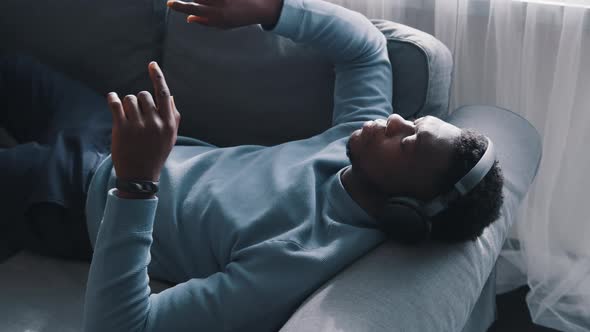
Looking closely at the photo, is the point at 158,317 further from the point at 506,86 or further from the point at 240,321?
the point at 506,86

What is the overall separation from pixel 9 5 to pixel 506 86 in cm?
135

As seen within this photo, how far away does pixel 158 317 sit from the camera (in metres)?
1.09

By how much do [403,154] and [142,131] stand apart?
0.47 m

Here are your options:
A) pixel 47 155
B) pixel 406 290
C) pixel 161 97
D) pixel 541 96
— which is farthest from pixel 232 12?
pixel 541 96

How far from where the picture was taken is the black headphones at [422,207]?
1.13 m

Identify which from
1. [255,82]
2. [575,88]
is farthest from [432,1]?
[255,82]

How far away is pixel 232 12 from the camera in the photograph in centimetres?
140

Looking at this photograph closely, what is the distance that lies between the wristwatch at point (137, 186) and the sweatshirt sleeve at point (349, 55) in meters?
0.57

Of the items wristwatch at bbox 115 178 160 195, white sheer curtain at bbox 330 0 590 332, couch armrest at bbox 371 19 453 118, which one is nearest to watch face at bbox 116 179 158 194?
wristwatch at bbox 115 178 160 195

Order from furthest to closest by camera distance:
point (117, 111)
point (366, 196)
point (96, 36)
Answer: point (96, 36) → point (366, 196) → point (117, 111)

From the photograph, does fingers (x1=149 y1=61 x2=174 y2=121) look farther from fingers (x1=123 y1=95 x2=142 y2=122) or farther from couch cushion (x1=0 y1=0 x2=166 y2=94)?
couch cushion (x1=0 y1=0 x2=166 y2=94)

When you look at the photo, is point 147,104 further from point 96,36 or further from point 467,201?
point 96,36

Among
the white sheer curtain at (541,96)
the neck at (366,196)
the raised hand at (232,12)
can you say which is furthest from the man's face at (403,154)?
the white sheer curtain at (541,96)

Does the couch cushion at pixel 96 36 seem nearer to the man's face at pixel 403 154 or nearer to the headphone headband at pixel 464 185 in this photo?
the man's face at pixel 403 154
